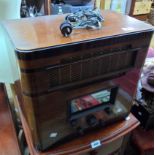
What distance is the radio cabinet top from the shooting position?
1.70 ft

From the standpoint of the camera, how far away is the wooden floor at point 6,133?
91 centimetres

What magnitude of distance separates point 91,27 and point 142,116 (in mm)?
665

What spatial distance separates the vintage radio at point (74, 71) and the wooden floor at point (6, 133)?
284 millimetres

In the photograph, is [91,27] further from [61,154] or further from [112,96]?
[61,154]

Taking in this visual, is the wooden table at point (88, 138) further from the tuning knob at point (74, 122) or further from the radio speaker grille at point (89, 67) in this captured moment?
the radio speaker grille at point (89, 67)

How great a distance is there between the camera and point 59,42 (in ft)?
1.71

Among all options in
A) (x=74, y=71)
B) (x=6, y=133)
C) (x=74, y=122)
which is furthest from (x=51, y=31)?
(x=6, y=133)

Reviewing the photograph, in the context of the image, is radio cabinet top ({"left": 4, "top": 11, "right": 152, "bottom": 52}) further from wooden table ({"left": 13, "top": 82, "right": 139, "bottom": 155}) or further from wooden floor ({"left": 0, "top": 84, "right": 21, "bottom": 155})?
wooden floor ({"left": 0, "top": 84, "right": 21, "bottom": 155})

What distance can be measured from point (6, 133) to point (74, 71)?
0.63 meters

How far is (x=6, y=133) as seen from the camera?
984 mm

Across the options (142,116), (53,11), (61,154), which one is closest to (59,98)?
(61,154)

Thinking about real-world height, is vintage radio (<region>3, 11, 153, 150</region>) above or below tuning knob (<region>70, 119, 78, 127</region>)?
above

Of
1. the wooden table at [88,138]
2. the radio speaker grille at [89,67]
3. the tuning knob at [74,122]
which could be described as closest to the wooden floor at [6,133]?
the wooden table at [88,138]

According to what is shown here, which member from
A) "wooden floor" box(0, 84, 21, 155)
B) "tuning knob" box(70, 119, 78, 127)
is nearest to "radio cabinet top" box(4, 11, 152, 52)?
"tuning knob" box(70, 119, 78, 127)
